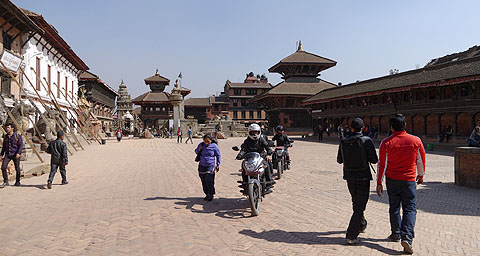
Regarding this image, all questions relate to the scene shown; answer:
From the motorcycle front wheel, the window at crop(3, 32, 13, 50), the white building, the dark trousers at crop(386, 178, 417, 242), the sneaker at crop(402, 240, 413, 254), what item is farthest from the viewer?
the white building

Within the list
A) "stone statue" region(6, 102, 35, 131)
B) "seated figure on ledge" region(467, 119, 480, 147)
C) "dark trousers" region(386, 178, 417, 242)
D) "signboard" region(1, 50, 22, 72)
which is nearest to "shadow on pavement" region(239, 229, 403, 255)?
"dark trousers" region(386, 178, 417, 242)

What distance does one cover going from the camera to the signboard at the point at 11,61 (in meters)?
18.5

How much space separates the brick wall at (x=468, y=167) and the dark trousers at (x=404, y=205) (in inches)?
199

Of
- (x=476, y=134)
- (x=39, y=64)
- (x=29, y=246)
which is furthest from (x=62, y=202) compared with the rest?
(x=39, y=64)

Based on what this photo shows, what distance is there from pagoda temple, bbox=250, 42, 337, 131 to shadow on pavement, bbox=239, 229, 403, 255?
43.1m

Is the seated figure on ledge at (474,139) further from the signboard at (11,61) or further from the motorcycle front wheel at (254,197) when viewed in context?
the signboard at (11,61)

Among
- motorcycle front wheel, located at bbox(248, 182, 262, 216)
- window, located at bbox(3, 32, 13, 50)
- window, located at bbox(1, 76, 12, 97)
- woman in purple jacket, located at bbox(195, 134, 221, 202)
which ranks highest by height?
window, located at bbox(3, 32, 13, 50)

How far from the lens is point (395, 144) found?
14.8 feet

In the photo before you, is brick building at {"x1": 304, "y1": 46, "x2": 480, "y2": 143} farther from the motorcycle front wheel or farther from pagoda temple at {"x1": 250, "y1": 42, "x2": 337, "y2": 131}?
the motorcycle front wheel

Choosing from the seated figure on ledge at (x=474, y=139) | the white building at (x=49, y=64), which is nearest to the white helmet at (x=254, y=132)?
the seated figure on ledge at (x=474, y=139)

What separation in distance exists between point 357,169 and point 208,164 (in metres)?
3.45

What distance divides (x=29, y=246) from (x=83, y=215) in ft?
5.34

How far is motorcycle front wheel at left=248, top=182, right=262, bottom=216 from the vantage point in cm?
593

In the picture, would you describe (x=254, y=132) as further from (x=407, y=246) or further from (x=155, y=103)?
(x=155, y=103)
